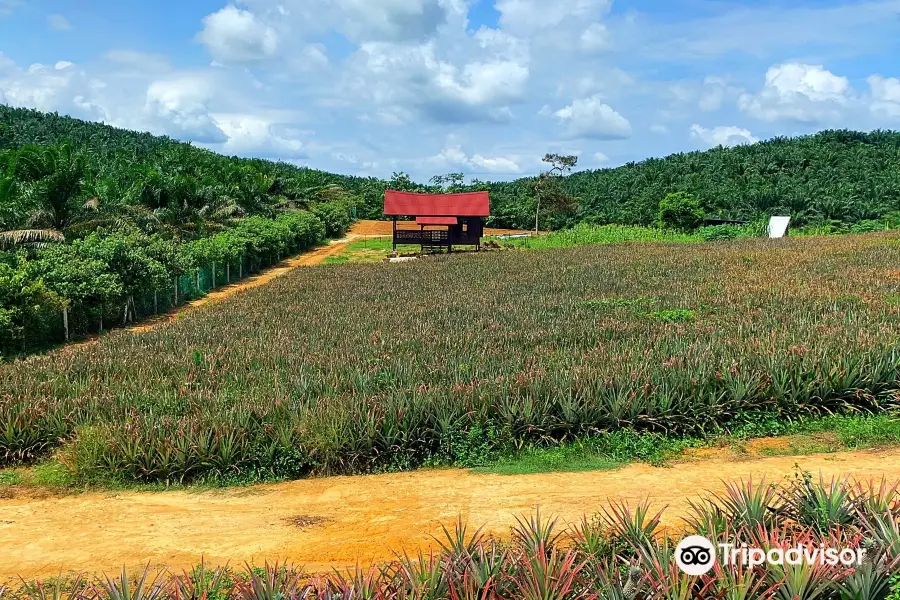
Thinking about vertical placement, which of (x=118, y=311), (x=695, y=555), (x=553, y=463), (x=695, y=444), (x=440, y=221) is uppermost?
(x=440, y=221)

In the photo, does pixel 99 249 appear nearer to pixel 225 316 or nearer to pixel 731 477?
pixel 225 316

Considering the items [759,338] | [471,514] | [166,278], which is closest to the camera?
[471,514]

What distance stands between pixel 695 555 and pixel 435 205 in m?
36.5

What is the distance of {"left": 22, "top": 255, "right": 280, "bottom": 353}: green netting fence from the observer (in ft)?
55.6

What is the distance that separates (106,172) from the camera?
124 feet

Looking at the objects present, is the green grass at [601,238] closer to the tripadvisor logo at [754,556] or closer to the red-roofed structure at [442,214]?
the red-roofed structure at [442,214]

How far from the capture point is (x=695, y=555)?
157 inches

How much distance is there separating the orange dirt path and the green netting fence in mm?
11583

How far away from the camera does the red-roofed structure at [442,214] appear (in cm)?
3831

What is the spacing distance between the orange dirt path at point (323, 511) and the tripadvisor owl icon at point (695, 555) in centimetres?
183

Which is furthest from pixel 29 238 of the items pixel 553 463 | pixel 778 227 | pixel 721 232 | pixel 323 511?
pixel 721 232

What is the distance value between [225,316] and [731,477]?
44.2ft

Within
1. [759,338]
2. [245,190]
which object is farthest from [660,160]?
[759,338]

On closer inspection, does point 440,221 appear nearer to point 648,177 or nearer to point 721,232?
point 721,232
